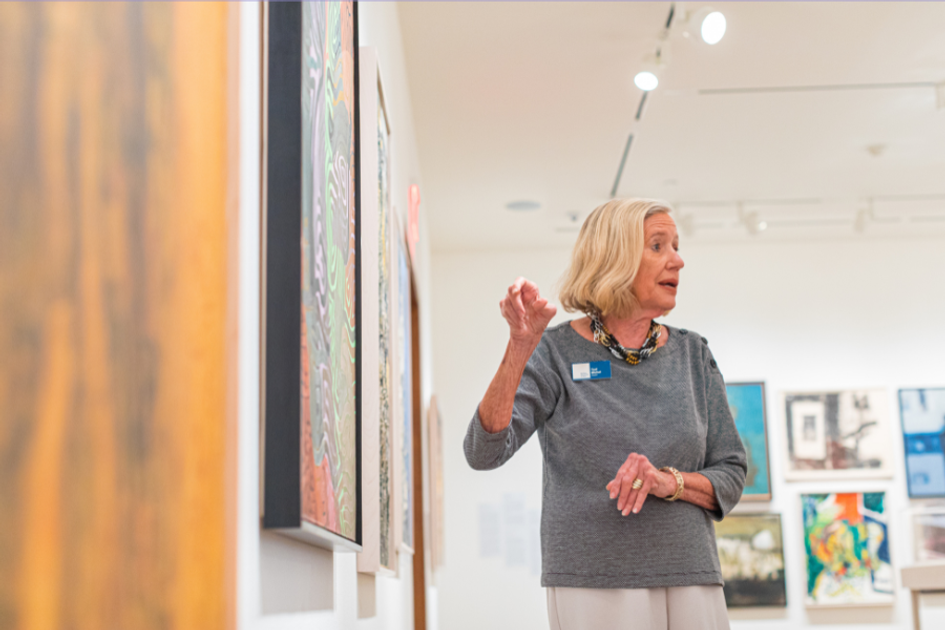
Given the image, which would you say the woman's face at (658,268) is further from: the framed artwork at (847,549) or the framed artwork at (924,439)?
the framed artwork at (924,439)

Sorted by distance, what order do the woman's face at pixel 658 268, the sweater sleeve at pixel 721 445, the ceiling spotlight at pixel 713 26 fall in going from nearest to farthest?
the sweater sleeve at pixel 721 445
the woman's face at pixel 658 268
the ceiling spotlight at pixel 713 26

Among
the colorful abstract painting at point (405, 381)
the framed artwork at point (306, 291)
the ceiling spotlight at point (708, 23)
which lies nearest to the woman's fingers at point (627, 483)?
the framed artwork at point (306, 291)

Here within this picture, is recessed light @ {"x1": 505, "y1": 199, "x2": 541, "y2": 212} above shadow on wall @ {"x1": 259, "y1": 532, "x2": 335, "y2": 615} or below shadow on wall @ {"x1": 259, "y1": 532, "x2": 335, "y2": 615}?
above

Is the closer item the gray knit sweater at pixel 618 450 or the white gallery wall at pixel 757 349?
the gray knit sweater at pixel 618 450

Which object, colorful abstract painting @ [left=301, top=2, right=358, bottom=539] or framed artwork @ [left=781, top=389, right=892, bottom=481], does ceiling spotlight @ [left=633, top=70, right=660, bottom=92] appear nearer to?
colorful abstract painting @ [left=301, top=2, right=358, bottom=539]

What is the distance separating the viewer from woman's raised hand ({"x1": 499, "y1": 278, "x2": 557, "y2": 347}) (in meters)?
1.62

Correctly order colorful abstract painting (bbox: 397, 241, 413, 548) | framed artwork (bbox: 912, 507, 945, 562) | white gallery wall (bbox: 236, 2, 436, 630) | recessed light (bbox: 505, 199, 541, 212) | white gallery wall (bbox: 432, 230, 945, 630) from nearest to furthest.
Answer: white gallery wall (bbox: 236, 2, 436, 630), colorful abstract painting (bbox: 397, 241, 413, 548), framed artwork (bbox: 912, 507, 945, 562), recessed light (bbox: 505, 199, 541, 212), white gallery wall (bbox: 432, 230, 945, 630)

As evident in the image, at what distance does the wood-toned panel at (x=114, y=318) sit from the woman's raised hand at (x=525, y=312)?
78 centimetres

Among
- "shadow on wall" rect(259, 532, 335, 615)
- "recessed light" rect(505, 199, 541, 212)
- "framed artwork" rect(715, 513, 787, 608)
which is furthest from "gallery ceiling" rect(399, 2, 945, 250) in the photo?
"shadow on wall" rect(259, 532, 335, 615)

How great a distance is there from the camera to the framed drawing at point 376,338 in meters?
2.00

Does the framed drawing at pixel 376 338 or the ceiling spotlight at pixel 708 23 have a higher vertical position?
the ceiling spotlight at pixel 708 23

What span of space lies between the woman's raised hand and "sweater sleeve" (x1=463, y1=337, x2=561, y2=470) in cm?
20

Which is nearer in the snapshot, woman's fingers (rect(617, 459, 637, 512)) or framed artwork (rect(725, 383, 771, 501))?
woman's fingers (rect(617, 459, 637, 512))

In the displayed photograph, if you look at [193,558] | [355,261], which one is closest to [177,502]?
[193,558]
